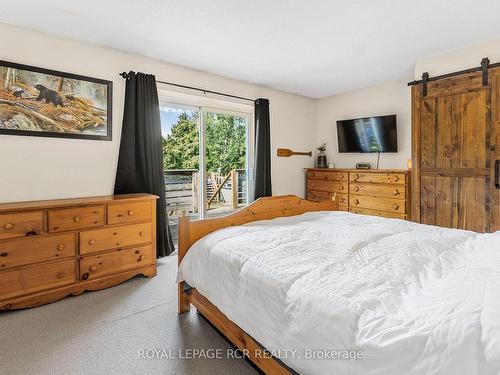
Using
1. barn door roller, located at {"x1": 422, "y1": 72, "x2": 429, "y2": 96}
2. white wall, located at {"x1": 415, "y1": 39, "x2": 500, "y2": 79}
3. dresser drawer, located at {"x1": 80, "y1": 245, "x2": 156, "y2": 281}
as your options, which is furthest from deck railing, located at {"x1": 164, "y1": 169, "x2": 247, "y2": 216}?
white wall, located at {"x1": 415, "y1": 39, "x2": 500, "y2": 79}

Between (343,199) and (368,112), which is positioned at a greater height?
(368,112)

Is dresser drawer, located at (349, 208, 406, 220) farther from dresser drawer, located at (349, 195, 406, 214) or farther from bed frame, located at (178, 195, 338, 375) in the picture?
bed frame, located at (178, 195, 338, 375)

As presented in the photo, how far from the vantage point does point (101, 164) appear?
3.05 metres

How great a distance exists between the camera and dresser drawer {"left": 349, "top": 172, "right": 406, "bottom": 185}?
3.79 meters

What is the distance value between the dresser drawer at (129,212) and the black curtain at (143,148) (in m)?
0.40

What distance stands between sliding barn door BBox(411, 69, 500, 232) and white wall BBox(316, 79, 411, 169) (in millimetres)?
704

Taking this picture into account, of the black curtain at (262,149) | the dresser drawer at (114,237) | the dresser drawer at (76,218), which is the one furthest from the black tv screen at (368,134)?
the dresser drawer at (76,218)

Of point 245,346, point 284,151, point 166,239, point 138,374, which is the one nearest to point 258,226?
point 245,346

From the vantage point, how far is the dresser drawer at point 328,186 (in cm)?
446

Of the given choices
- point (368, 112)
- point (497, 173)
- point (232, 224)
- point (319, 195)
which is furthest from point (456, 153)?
point (232, 224)

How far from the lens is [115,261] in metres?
2.71

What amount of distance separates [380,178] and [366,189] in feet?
0.88

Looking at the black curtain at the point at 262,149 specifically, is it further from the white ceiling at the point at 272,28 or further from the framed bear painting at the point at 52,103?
the framed bear painting at the point at 52,103

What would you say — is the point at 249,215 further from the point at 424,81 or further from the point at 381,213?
the point at 424,81
